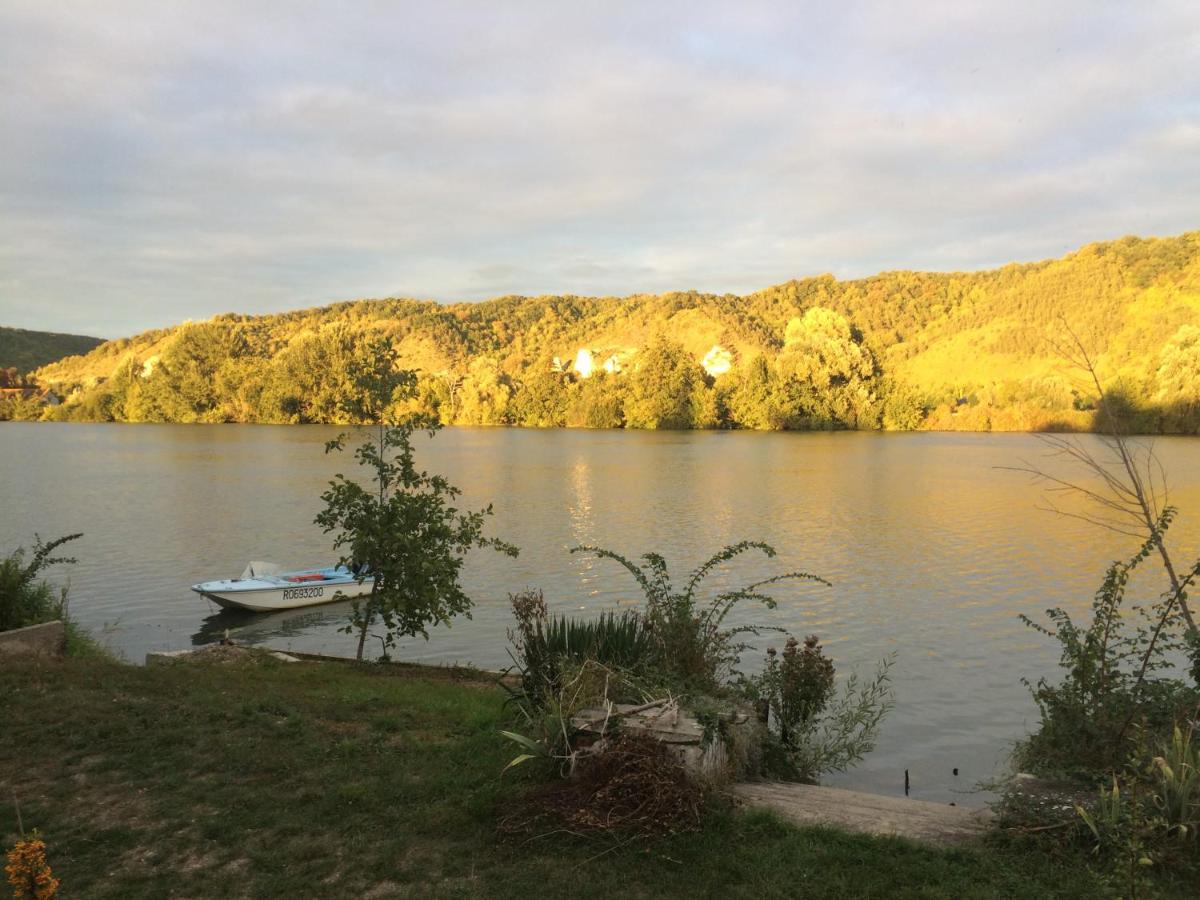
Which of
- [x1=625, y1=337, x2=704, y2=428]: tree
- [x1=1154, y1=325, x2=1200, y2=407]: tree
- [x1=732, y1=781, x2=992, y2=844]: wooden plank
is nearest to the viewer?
[x1=732, y1=781, x2=992, y2=844]: wooden plank

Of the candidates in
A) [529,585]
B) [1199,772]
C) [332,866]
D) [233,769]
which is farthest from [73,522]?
[1199,772]

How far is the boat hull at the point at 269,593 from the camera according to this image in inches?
790

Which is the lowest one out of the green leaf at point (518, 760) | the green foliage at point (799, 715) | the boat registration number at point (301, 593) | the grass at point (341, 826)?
the boat registration number at point (301, 593)

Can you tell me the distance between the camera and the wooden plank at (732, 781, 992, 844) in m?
5.86

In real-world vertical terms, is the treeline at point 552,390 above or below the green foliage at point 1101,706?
above

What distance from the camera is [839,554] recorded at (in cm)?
2770

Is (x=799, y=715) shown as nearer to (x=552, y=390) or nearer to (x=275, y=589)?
(x=275, y=589)

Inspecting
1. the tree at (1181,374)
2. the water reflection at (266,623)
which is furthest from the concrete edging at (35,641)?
the tree at (1181,374)

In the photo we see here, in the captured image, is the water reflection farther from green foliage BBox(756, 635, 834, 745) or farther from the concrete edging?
green foliage BBox(756, 635, 834, 745)

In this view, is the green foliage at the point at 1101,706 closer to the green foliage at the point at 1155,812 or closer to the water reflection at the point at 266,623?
the green foliage at the point at 1155,812

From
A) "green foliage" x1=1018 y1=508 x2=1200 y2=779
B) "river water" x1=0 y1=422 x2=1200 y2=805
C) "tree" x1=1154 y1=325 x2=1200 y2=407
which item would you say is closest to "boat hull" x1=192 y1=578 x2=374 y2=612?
"river water" x1=0 y1=422 x2=1200 y2=805

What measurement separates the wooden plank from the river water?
199 cm

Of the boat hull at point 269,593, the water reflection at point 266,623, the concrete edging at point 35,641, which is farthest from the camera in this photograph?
the boat hull at point 269,593

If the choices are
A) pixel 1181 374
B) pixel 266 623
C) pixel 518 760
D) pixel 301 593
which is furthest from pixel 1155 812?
pixel 1181 374
